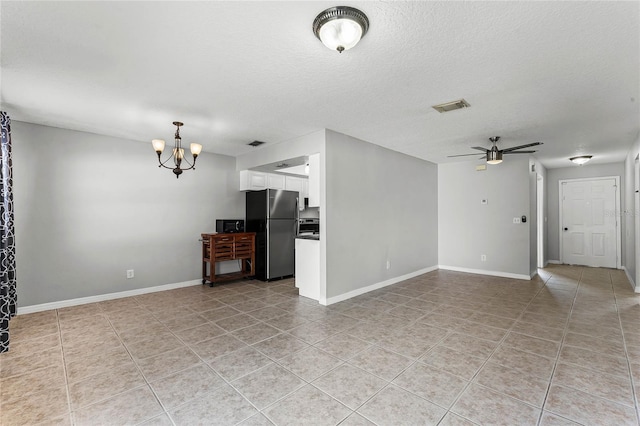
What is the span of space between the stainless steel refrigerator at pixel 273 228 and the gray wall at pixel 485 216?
3552 millimetres

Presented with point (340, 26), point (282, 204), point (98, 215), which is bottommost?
point (98, 215)

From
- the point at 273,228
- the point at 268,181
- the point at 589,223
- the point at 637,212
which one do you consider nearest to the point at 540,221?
the point at 589,223

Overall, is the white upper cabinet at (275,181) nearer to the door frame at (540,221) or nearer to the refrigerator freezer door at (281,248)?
the refrigerator freezer door at (281,248)

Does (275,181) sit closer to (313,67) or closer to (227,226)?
(227,226)

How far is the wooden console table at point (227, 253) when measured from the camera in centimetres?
498

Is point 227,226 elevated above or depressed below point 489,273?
above

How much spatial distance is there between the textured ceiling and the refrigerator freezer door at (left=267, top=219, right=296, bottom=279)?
210 cm

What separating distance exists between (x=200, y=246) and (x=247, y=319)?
2332mm

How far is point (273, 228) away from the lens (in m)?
5.44

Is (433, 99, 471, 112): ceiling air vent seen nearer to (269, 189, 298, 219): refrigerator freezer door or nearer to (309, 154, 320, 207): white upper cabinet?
(309, 154, 320, 207): white upper cabinet

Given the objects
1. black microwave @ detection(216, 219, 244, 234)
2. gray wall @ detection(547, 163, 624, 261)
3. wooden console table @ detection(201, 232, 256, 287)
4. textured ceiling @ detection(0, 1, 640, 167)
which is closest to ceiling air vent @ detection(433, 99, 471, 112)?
textured ceiling @ detection(0, 1, 640, 167)

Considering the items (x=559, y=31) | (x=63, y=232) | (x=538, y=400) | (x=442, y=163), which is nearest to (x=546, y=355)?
(x=538, y=400)

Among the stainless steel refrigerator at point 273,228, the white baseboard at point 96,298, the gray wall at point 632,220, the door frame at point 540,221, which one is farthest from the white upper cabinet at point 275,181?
the gray wall at point 632,220

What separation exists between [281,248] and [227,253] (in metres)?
1.01
